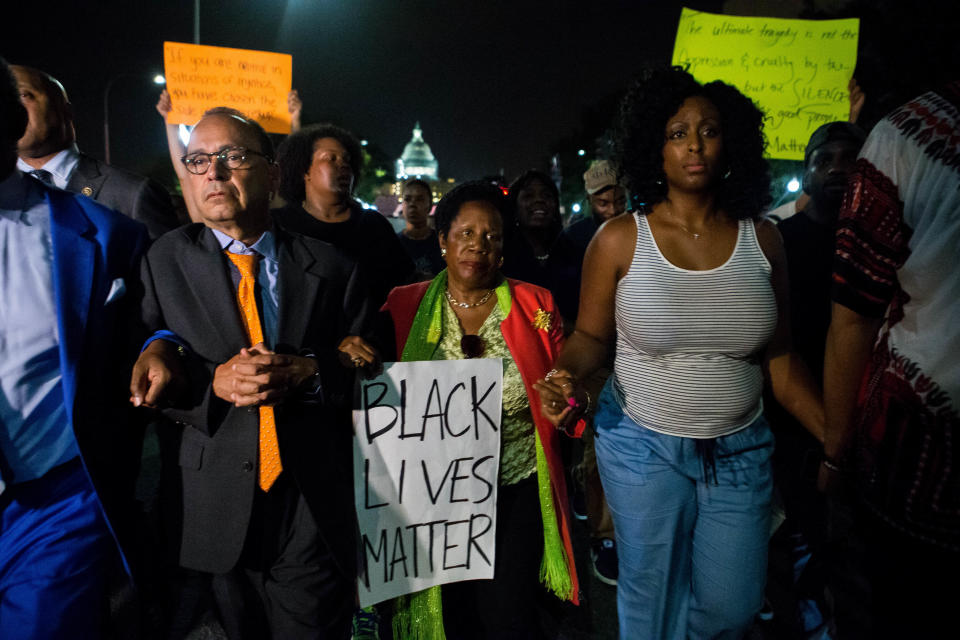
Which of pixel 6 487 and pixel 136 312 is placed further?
pixel 136 312

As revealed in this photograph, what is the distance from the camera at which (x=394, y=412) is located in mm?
2471

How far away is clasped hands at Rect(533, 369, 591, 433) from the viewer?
213cm

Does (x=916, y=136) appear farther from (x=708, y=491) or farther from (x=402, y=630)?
(x=402, y=630)

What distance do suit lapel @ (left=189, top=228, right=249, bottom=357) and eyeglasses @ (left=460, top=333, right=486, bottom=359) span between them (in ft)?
3.25

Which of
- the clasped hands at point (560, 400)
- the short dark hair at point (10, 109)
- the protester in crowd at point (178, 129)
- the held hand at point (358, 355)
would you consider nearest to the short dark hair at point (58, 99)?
the protester in crowd at point (178, 129)

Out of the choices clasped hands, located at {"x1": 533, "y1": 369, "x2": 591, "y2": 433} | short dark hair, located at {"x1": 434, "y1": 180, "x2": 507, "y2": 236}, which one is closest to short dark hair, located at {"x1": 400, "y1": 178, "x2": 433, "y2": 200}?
short dark hair, located at {"x1": 434, "y1": 180, "x2": 507, "y2": 236}

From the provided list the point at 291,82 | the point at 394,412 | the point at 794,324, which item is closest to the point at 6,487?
the point at 394,412

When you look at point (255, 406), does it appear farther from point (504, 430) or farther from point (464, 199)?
point (464, 199)

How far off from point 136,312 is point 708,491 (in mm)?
2296

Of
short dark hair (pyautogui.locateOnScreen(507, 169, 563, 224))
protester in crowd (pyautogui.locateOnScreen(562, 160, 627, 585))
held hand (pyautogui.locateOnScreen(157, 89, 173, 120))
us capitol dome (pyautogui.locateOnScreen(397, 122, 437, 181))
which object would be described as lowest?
protester in crowd (pyautogui.locateOnScreen(562, 160, 627, 585))

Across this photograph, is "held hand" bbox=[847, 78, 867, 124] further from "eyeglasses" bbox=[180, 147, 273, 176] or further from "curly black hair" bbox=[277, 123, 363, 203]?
"eyeglasses" bbox=[180, 147, 273, 176]

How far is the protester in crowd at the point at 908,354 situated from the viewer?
→ 4.59 ft

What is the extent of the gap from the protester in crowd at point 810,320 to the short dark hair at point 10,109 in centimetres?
348

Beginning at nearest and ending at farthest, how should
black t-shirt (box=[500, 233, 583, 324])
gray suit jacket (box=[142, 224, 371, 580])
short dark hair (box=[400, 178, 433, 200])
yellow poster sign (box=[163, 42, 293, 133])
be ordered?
gray suit jacket (box=[142, 224, 371, 580]) < black t-shirt (box=[500, 233, 583, 324]) < yellow poster sign (box=[163, 42, 293, 133]) < short dark hair (box=[400, 178, 433, 200])
